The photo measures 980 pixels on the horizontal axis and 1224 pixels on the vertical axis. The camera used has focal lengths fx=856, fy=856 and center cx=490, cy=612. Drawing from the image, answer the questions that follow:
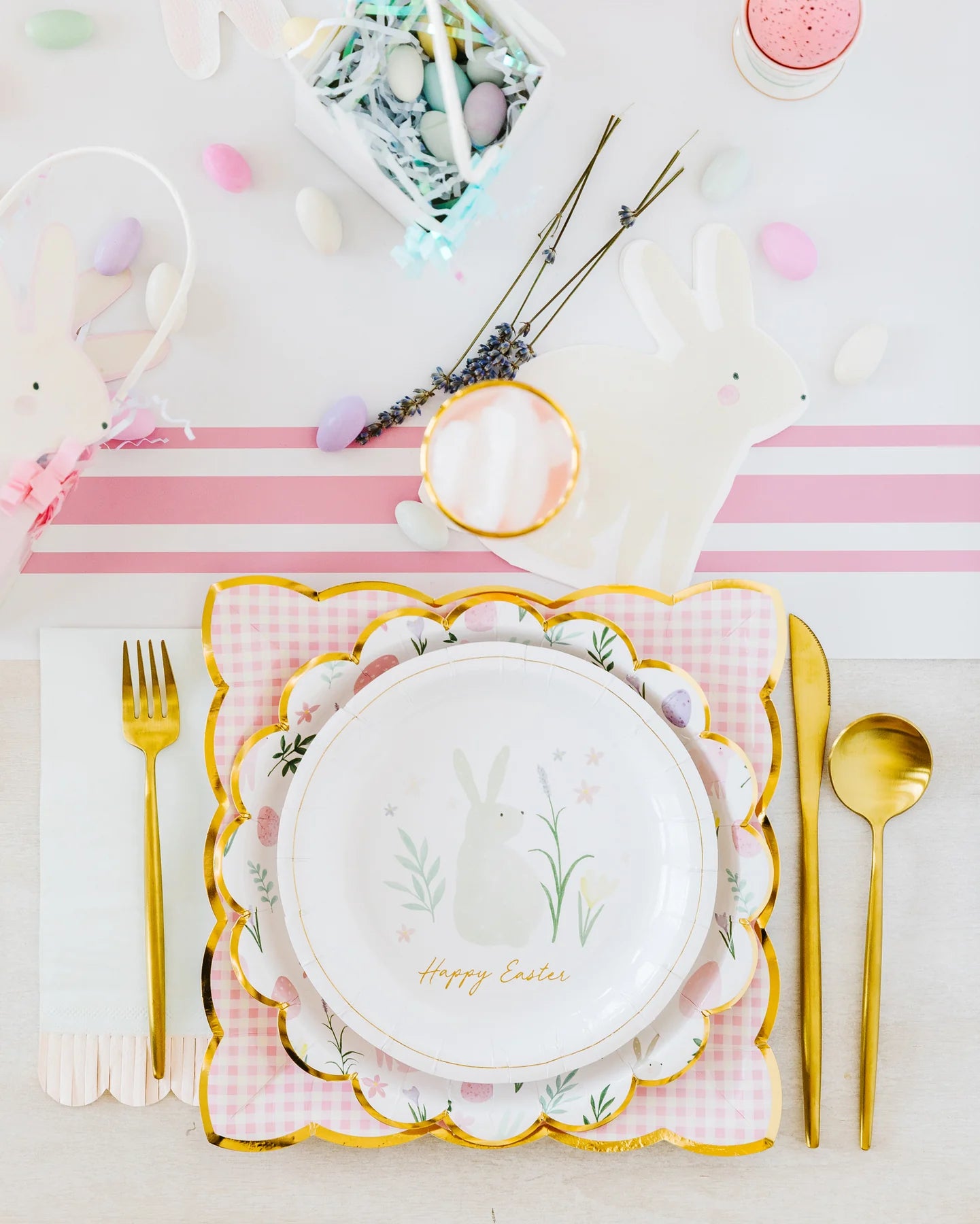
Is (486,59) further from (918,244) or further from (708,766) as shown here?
(708,766)

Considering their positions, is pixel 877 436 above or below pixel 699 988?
above

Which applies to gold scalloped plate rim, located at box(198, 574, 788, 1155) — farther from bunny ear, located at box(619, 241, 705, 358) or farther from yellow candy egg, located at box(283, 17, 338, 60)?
yellow candy egg, located at box(283, 17, 338, 60)

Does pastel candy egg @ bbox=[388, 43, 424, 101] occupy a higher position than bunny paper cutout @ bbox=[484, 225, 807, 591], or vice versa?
pastel candy egg @ bbox=[388, 43, 424, 101]

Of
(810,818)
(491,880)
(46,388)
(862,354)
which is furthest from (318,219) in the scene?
(810,818)

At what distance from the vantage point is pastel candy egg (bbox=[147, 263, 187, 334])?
86cm

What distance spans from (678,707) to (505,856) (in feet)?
0.76

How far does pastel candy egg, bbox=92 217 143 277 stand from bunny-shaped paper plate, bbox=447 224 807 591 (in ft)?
1.40

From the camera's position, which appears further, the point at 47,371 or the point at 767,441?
the point at 767,441

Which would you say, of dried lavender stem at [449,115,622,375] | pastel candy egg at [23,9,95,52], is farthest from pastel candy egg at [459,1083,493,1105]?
pastel candy egg at [23,9,95,52]

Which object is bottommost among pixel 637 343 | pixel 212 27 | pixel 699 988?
pixel 699 988

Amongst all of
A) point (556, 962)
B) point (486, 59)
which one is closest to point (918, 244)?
point (486, 59)

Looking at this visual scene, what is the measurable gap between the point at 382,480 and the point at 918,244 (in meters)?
0.63

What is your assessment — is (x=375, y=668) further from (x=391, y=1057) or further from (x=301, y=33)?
(x=301, y=33)

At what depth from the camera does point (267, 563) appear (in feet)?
2.95
